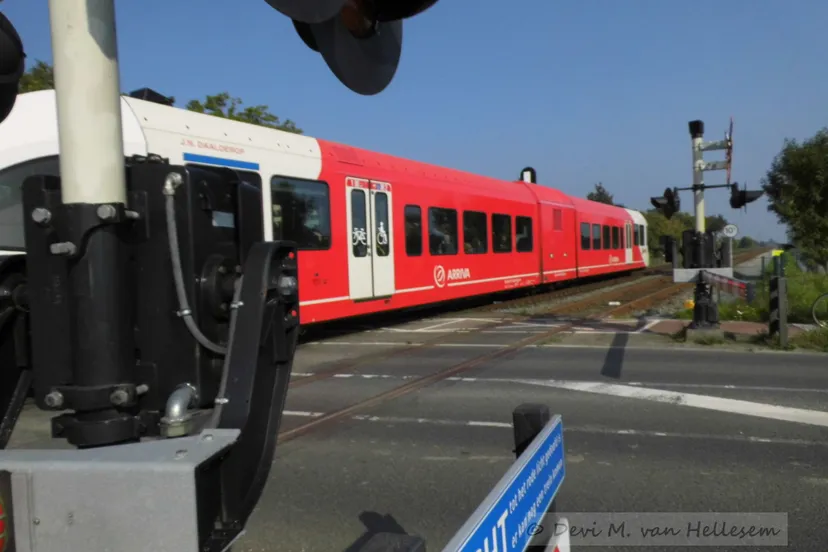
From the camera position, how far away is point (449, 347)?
11.5 m

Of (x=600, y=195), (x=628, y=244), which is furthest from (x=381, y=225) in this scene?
(x=600, y=195)

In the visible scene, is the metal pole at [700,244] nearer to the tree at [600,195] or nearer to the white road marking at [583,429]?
the white road marking at [583,429]

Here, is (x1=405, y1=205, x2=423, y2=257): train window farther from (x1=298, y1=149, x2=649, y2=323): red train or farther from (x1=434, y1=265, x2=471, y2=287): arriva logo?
(x1=434, y1=265, x2=471, y2=287): arriva logo

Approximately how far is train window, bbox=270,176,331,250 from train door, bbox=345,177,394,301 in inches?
24.8

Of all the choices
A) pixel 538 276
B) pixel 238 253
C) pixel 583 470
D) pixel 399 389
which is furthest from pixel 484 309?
pixel 238 253

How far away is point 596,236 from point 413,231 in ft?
49.9

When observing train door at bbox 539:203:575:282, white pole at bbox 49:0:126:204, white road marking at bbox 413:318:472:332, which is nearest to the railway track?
train door at bbox 539:203:575:282

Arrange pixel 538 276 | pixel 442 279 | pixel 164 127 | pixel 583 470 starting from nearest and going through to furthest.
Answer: pixel 583 470, pixel 164 127, pixel 442 279, pixel 538 276

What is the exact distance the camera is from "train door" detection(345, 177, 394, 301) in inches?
478

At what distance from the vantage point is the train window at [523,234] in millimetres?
19453

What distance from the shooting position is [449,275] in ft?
51.3

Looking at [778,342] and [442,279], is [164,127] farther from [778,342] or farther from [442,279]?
[778,342]

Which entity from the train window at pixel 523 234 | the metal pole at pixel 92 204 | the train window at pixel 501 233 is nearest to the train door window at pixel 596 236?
the train window at pixel 523 234

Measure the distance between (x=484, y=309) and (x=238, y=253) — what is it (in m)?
16.5
